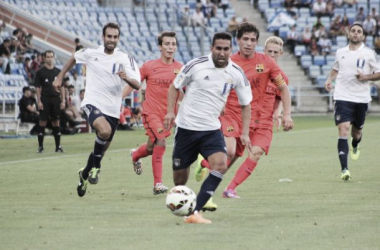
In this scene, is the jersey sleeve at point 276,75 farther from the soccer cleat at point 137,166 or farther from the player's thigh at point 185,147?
the soccer cleat at point 137,166

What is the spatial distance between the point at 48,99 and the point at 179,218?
38.0 feet

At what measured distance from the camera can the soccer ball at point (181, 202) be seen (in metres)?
9.63

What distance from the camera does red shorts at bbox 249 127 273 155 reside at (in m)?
12.4

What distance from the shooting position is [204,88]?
33.4 ft

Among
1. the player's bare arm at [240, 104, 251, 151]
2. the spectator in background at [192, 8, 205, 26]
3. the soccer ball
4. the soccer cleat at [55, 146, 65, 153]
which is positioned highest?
the spectator in background at [192, 8, 205, 26]

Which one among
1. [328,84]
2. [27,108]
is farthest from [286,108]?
[27,108]

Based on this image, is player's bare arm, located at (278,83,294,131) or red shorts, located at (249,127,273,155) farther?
red shorts, located at (249,127,273,155)

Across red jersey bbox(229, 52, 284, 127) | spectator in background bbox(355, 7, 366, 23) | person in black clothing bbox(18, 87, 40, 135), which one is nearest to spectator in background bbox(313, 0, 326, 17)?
spectator in background bbox(355, 7, 366, 23)

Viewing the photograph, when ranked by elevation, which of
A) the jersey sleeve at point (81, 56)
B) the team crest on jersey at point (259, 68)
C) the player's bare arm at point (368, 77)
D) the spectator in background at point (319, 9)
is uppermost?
the spectator in background at point (319, 9)

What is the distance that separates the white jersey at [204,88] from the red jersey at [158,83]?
3.30 m

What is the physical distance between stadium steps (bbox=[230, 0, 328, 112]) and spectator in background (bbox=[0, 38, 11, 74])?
547 inches

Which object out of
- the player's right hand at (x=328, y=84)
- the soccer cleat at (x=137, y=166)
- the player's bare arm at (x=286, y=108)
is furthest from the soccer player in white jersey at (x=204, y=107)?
the player's right hand at (x=328, y=84)

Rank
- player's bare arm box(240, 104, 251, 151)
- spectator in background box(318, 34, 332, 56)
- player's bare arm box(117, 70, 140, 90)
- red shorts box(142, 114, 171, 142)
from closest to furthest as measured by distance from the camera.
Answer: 1. player's bare arm box(240, 104, 251, 151)
2. player's bare arm box(117, 70, 140, 90)
3. red shorts box(142, 114, 171, 142)
4. spectator in background box(318, 34, 332, 56)

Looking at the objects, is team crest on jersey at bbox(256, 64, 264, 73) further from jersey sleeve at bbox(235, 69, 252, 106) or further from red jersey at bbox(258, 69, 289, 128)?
jersey sleeve at bbox(235, 69, 252, 106)
